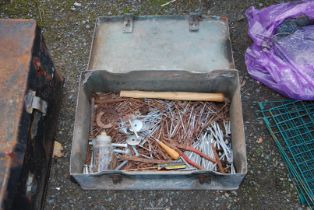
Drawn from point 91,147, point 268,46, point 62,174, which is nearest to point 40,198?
point 62,174

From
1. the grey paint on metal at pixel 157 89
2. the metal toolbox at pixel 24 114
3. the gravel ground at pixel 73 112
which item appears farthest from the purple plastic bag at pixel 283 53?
the metal toolbox at pixel 24 114

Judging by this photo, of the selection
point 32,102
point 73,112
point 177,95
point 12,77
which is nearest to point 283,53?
point 177,95

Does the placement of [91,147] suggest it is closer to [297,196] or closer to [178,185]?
[178,185]

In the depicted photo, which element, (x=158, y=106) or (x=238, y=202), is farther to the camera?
(x=158, y=106)

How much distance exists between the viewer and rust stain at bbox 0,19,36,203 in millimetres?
2053

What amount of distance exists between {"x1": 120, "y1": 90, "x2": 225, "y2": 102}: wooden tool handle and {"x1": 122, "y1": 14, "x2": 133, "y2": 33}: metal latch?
630 millimetres

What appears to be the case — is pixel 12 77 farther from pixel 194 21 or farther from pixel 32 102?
pixel 194 21

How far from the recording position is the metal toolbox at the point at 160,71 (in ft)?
8.14

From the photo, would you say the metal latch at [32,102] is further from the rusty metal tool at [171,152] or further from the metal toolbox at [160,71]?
the rusty metal tool at [171,152]

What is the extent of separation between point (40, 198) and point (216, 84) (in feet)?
5.62

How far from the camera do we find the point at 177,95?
289 cm

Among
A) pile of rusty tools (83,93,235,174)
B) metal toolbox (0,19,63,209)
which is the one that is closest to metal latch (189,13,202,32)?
pile of rusty tools (83,93,235,174)

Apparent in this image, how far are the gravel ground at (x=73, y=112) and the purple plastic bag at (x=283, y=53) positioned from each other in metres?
0.21

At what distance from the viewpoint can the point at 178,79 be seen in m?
2.79
